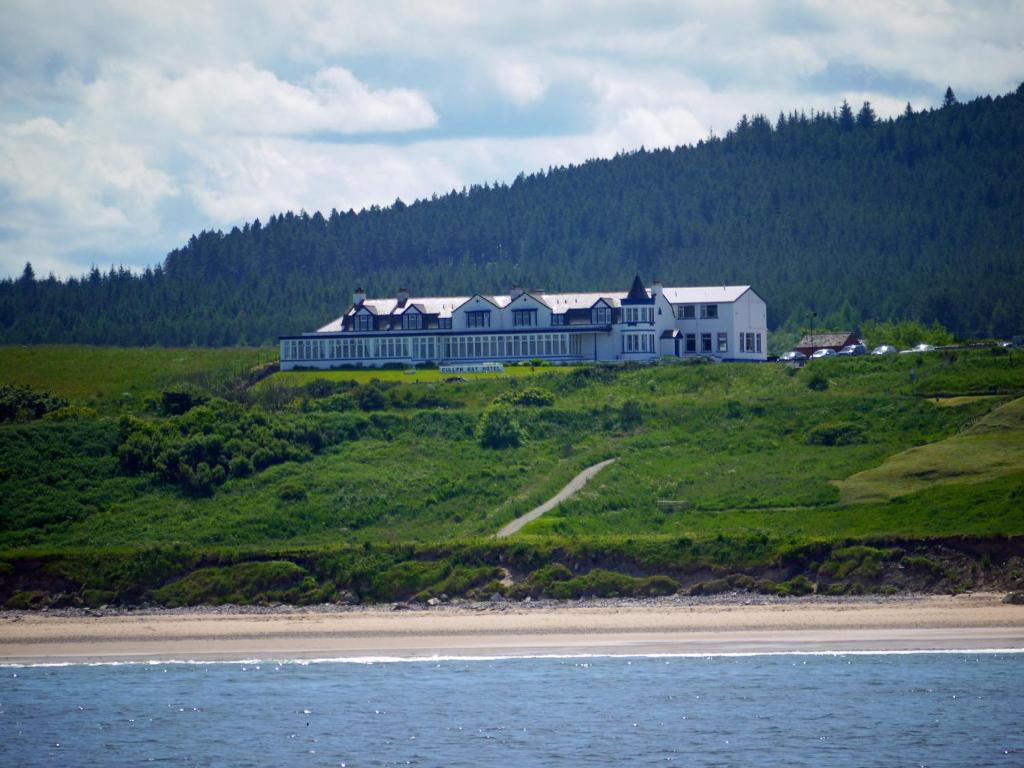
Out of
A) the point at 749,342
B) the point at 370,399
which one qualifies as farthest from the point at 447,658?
the point at 749,342

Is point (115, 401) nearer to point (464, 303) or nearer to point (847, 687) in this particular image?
point (464, 303)

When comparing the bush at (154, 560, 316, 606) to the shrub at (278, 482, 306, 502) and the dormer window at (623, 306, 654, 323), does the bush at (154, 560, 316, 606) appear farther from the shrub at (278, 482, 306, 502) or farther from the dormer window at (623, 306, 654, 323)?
the dormer window at (623, 306, 654, 323)

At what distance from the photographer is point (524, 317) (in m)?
90.6

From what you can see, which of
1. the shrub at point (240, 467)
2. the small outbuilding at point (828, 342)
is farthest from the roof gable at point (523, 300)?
the shrub at point (240, 467)

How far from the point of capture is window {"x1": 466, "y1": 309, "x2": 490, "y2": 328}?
300 feet

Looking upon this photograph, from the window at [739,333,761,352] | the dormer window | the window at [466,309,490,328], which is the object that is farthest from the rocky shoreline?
the window at [466,309,490,328]

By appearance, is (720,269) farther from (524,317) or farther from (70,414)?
(70,414)

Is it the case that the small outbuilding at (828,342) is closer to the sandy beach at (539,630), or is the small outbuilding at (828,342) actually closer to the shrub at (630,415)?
the shrub at (630,415)

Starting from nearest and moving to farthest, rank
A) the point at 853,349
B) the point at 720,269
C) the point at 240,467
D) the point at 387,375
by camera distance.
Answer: the point at 240,467 < the point at 387,375 < the point at 853,349 < the point at 720,269

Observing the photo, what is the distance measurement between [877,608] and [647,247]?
526 ft

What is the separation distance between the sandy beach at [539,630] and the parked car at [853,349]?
50699mm

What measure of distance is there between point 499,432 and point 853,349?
3688cm

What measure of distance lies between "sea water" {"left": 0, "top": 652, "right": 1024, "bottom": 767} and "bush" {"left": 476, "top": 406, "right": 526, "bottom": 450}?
84.4ft

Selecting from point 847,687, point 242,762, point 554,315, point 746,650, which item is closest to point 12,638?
point 242,762
